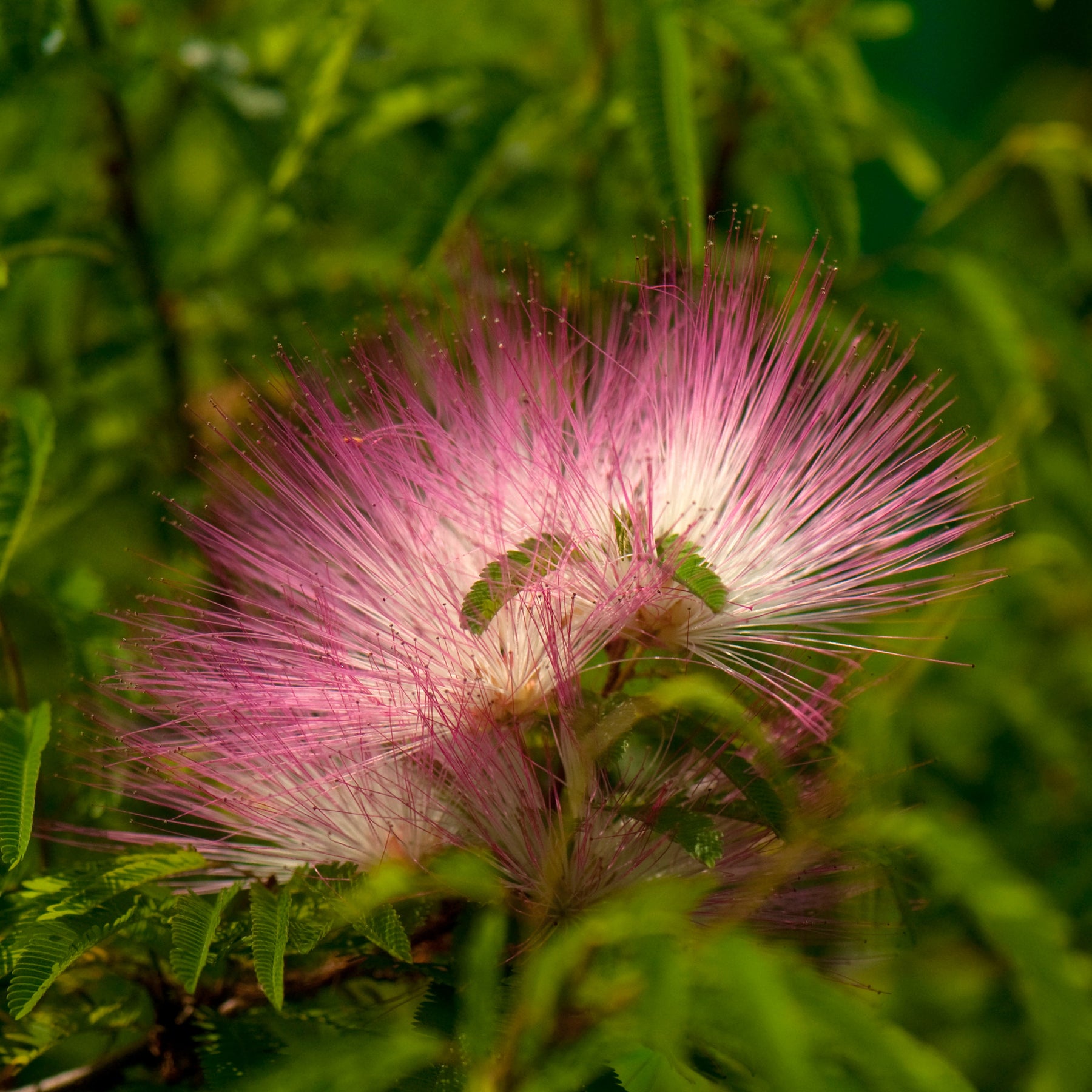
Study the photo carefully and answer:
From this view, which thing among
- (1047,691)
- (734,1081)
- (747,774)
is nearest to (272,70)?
(747,774)

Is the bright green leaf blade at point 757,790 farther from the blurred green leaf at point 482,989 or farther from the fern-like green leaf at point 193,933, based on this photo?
the fern-like green leaf at point 193,933

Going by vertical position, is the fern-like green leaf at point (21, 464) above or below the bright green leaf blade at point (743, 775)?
above

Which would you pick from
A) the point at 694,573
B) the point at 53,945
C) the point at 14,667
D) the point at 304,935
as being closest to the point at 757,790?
the point at 694,573

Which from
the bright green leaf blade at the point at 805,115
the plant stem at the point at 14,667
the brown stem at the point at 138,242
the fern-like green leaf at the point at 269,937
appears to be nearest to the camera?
the fern-like green leaf at the point at 269,937

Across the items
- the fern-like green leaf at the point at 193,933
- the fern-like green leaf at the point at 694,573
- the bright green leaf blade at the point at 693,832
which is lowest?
the bright green leaf blade at the point at 693,832

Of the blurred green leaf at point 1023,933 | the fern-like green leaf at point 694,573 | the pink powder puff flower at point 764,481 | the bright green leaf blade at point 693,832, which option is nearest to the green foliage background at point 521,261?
the blurred green leaf at point 1023,933

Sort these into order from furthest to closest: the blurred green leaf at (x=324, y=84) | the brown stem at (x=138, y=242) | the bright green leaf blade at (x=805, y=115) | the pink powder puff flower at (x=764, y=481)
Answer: the brown stem at (x=138, y=242) < the blurred green leaf at (x=324, y=84) < the bright green leaf blade at (x=805, y=115) < the pink powder puff flower at (x=764, y=481)

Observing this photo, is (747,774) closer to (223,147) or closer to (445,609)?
(445,609)
